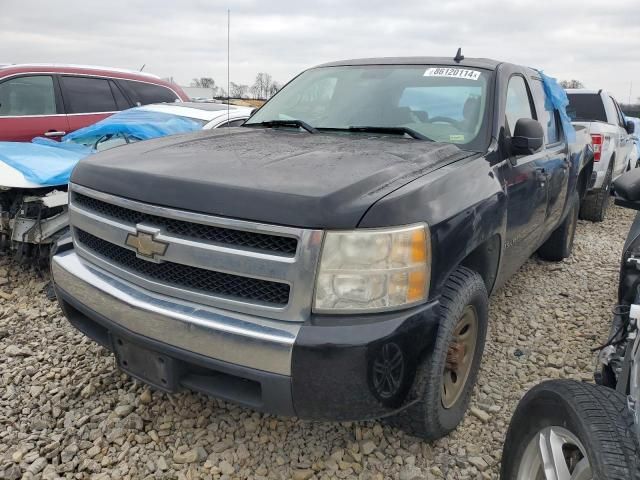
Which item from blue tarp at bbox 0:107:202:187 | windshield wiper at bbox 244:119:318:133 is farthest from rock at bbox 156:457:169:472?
blue tarp at bbox 0:107:202:187

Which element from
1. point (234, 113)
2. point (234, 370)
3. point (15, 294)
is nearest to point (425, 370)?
point (234, 370)

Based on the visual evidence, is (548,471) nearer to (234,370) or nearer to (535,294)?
(234,370)

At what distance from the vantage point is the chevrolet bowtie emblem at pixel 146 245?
6.54 feet

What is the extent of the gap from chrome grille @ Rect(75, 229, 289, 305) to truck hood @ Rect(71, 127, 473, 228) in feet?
0.80

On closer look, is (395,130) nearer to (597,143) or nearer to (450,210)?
(450,210)

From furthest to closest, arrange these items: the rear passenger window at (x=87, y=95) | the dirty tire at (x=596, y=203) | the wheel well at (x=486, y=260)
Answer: the dirty tire at (x=596, y=203)
the rear passenger window at (x=87, y=95)
the wheel well at (x=486, y=260)

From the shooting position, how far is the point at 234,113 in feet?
19.8

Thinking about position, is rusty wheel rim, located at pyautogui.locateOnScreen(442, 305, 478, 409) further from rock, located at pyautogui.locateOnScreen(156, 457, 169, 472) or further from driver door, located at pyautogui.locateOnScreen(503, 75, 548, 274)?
rock, located at pyautogui.locateOnScreen(156, 457, 169, 472)

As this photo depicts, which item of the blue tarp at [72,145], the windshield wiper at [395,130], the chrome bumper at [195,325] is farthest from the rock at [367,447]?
the blue tarp at [72,145]

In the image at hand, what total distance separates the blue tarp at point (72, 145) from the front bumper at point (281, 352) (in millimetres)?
2398

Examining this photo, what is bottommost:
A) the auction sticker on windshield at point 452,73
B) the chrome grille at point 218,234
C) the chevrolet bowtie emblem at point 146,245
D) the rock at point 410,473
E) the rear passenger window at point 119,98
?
the rock at point 410,473

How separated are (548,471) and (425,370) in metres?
0.53

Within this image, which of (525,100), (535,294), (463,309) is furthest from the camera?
(535,294)

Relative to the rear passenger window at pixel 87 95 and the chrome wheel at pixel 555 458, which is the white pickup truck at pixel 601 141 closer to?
the chrome wheel at pixel 555 458
